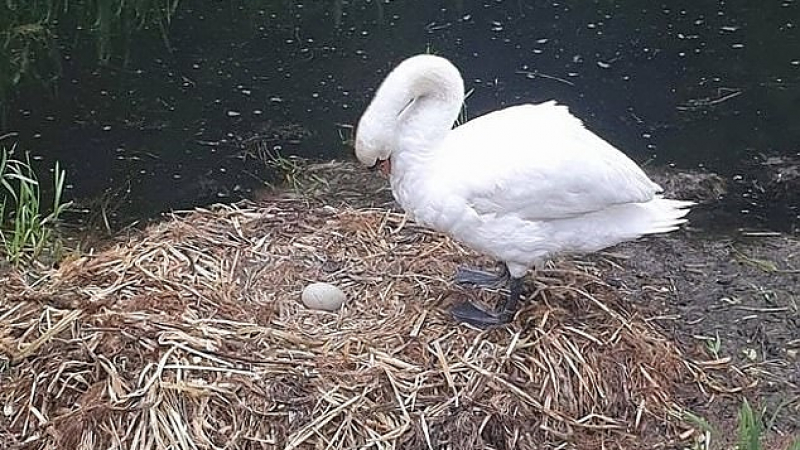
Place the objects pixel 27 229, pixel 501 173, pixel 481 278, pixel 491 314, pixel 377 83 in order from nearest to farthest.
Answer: pixel 501 173 < pixel 491 314 < pixel 481 278 < pixel 27 229 < pixel 377 83

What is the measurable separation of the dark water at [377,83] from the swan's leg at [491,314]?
140 cm

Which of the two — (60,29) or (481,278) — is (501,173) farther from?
(60,29)

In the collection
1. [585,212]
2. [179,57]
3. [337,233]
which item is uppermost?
[585,212]

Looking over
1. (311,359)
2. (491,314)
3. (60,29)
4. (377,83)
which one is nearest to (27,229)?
(311,359)

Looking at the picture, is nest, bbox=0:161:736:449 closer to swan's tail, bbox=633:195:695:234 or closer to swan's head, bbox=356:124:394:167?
swan's tail, bbox=633:195:695:234

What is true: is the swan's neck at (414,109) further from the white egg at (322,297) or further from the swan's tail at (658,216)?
the swan's tail at (658,216)

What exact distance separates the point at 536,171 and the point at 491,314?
1.62ft

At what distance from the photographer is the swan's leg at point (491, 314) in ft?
11.6

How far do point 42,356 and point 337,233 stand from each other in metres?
1.11

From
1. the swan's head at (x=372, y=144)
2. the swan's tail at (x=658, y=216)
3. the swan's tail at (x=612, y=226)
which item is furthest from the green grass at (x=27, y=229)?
the swan's tail at (x=658, y=216)

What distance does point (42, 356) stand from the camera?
11.2ft

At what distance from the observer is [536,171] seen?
131 inches

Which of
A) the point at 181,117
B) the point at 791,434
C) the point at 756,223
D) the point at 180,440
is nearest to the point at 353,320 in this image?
the point at 180,440

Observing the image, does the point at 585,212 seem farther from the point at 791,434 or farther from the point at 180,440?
the point at 180,440
